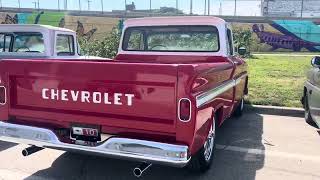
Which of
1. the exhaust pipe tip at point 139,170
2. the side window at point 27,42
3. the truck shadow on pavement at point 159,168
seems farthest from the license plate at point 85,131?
the side window at point 27,42

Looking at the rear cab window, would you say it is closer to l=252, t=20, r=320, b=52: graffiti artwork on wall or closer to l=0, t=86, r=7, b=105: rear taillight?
l=0, t=86, r=7, b=105: rear taillight

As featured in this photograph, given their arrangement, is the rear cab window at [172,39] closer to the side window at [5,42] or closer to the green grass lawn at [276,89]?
the green grass lawn at [276,89]

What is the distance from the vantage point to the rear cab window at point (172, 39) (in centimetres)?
680

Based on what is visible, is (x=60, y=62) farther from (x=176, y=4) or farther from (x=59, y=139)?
(x=176, y=4)

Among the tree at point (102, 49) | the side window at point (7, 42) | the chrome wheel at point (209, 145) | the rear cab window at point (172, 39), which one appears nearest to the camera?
the chrome wheel at point (209, 145)

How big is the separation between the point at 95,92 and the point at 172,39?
2.99m

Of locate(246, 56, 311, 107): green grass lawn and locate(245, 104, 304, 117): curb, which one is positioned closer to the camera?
locate(245, 104, 304, 117): curb

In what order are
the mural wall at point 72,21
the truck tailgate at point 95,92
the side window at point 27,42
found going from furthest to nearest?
1. the mural wall at point 72,21
2. the side window at point 27,42
3. the truck tailgate at point 95,92

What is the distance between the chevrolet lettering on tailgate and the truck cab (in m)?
5.13

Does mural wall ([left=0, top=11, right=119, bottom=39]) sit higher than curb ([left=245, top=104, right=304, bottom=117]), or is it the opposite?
mural wall ([left=0, top=11, right=119, bottom=39])

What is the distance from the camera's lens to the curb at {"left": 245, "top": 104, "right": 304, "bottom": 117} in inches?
348

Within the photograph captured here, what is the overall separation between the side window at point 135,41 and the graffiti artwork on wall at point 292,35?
36.8m

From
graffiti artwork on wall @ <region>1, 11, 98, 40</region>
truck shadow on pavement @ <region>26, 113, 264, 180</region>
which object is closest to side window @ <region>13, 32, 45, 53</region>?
truck shadow on pavement @ <region>26, 113, 264, 180</region>

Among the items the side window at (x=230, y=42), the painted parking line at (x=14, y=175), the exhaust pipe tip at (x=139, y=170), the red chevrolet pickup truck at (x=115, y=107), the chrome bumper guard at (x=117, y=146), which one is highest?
the side window at (x=230, y=42)
